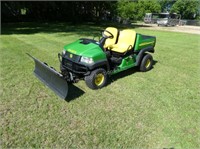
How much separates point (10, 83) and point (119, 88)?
2278mm

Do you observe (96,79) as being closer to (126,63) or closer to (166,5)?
(126,63)

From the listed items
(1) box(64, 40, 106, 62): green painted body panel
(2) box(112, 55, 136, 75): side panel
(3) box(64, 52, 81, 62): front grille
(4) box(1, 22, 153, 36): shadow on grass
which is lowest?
(4) box(1, 22, 153, 36): shadow on grass

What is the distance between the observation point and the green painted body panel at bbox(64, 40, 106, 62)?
12.6 feet

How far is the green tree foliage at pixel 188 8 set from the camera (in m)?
44.8

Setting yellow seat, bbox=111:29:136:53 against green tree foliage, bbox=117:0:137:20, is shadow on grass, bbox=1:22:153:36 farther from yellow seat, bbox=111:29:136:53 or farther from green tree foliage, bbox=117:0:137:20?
green tree foliage, bbox=117:0:137:20

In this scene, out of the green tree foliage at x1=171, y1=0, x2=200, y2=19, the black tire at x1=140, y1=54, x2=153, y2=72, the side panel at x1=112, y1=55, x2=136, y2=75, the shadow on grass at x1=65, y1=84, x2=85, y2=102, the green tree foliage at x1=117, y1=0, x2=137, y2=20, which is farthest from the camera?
the green tree foliage at x1=171, y1=0, x2=200, y2=19

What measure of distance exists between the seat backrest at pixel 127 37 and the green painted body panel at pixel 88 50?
42.0 inches

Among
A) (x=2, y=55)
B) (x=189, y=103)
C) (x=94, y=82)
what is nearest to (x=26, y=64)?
(x=2, y=55)

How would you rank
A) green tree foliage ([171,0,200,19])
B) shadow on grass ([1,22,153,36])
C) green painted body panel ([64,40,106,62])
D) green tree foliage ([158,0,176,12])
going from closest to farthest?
green painted body panel ([64,40,106,62]) → shadow on grass ([1,22,153,36]) → green tree foliage ([171,0,200,19]) → green tree foliage ([158,0,176,12])

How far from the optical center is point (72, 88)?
13.3 feet

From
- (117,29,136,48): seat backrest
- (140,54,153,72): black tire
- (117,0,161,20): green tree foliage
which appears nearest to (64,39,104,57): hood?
(117,29,136,48): seat backrest

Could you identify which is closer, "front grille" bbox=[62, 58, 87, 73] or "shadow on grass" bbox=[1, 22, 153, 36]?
"front grille" bbox=[62, 58, 87, 73]

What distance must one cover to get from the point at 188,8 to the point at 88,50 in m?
48.4

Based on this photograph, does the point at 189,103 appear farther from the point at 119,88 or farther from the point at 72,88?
the point at 72,88
